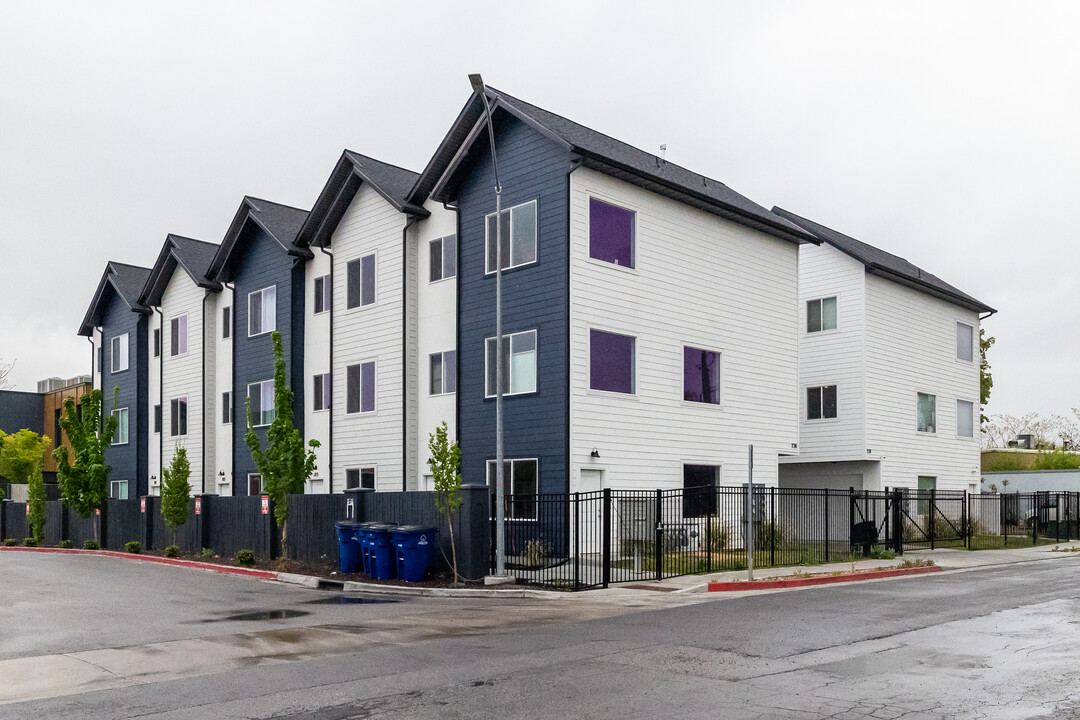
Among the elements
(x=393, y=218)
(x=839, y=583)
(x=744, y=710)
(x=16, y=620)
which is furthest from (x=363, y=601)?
(x=393, y=218)

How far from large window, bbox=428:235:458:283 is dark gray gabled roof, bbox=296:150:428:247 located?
69.5 inches

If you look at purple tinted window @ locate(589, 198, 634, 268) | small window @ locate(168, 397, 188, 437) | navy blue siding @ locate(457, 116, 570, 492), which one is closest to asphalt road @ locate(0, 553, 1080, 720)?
navy blue siding @ locate(457, 116, 570, 492)

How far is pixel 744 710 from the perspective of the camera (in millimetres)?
8391

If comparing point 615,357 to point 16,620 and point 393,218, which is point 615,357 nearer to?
point 393,218

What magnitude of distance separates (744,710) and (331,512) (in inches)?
693

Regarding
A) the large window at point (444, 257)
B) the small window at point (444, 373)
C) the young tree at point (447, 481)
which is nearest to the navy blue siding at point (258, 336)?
the small window at point (444, 373)

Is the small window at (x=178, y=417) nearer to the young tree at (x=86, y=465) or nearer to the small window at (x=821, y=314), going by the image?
the young tree at (x=86, y=465)

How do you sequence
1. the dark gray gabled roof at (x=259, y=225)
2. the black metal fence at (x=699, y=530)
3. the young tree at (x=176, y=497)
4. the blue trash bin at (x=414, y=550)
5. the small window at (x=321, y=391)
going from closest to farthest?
1. the black metal fence at (x=699, y=530)
2. the blue trash bin at (x=414, y=550)
3. the young tree at (x=176, y=497)
4. the small window at (x=321, y=391)
5. the dark gray gabled roof at (x=259, y=225)

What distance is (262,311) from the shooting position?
36312mm

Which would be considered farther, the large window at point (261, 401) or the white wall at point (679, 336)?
the large window at point (261, 401)

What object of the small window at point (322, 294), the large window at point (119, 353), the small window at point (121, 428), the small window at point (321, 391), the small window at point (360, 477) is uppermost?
the small window at point (322, 294)

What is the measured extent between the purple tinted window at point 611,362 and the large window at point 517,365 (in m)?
1.46

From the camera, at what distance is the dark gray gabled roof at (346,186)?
101ft

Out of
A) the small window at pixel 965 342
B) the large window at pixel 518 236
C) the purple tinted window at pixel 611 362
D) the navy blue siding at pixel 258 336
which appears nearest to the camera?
the purple tinted window at pixel 611 362
